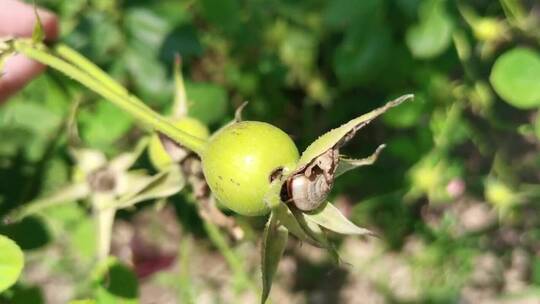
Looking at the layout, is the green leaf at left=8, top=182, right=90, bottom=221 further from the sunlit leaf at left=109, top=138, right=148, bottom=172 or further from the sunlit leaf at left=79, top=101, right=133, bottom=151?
the sunlit leaf at left=79, top=101, right=133, bottom=151

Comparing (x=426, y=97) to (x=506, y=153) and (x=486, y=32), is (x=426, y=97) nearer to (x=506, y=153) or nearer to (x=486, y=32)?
(x=486, y=32)

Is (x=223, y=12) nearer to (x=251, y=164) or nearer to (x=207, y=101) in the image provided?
(x=207, y=101)

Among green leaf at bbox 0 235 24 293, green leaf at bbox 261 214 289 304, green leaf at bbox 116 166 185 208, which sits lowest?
green leaf at bbox 116 166 185 208

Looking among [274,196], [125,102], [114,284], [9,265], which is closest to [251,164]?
[274,196]

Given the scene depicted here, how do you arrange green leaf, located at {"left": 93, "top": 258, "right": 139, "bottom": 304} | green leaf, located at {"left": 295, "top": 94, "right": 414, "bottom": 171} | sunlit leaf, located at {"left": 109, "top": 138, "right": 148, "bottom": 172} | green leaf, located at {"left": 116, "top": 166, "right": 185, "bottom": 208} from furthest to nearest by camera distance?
1. sunlit leaf, located at {"left": 109, "top": 138, "right": 148, "bottom": 172}
2. green leaf, located at {"left": 93, "top": 258, "right": 139, "bottom": 304}
3. green leaf, located at {"left": 116, "top": 166, "right": 185, "bottom": 208}
4. green leaf, located at {"left": 295, "top": 94, "right": 414, "bottom": 171}

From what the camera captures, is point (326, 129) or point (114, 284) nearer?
point (114, 284)

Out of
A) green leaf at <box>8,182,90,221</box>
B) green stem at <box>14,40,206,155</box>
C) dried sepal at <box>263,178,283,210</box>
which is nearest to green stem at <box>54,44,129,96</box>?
green stem at <box>14,40,206,155</box>

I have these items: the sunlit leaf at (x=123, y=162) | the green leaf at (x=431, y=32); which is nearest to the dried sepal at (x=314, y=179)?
the sunlit leaf at (x=123, y=162)
